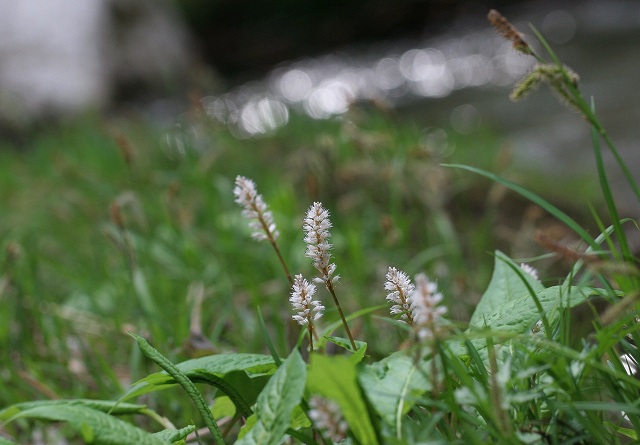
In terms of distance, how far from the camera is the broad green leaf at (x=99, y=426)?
3.03 feet

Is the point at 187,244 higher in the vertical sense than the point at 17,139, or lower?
lower

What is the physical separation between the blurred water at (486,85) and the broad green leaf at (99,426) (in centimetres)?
179

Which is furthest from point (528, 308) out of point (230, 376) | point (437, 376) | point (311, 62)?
point (311, 62)

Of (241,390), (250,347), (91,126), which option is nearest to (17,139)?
(91,126)

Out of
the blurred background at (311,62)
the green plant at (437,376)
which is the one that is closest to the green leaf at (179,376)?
the green plant at (437,376)

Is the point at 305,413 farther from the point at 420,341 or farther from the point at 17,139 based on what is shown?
the point at 17,139

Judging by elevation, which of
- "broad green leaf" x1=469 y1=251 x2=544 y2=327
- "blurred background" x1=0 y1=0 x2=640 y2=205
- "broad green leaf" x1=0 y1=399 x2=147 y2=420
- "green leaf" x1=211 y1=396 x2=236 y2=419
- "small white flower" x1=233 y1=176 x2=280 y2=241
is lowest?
"green leaf" x1=211 y1=396 x2=236 y2=419

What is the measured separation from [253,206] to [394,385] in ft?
1.03

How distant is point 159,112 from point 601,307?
7524 millimetres

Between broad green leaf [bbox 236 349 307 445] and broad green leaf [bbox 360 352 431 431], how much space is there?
0.08m

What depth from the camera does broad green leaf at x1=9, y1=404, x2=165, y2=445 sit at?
0.92 metres

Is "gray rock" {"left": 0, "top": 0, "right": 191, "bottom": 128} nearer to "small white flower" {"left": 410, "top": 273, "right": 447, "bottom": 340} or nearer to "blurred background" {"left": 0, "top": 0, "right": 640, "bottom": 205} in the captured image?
"blurred background" {"left": 0, "top": 0, "right": 640, "bottom": 205}

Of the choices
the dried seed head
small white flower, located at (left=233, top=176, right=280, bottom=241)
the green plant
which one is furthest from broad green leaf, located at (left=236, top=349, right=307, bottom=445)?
the dried seed head

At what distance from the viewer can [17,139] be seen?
662cm
